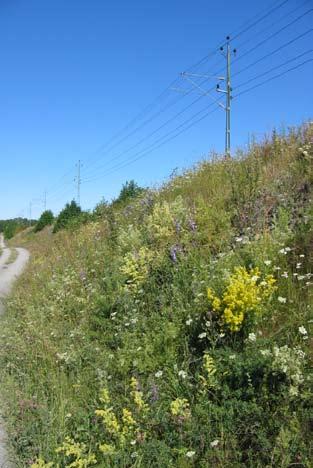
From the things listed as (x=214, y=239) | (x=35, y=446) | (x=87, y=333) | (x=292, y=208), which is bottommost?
(x=35, y=446)

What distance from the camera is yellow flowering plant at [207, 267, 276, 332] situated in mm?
3986

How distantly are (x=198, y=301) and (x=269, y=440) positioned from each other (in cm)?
170

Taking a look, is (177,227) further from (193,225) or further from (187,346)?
(187,346)

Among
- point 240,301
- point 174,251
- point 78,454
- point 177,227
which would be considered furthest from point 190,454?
point 177,227

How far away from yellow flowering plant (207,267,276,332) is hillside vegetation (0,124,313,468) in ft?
0.04

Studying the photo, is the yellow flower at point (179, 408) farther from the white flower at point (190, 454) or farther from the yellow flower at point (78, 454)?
the yellow flower at point (78, 454)

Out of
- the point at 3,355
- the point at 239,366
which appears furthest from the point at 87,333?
the point at 239,366

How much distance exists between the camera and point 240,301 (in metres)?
4.00

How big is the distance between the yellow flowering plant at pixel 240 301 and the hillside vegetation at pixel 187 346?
13mm

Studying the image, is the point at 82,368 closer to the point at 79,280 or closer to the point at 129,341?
the point at 129,341

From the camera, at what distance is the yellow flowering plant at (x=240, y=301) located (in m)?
3.99

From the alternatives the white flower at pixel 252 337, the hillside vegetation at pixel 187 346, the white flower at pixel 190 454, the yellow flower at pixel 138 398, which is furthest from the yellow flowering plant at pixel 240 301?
the white flower at pixel 190 454

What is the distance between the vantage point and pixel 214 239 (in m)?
6.21

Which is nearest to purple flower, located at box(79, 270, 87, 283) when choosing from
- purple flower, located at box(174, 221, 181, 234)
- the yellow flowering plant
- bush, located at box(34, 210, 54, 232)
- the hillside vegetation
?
the hillside vegetation
